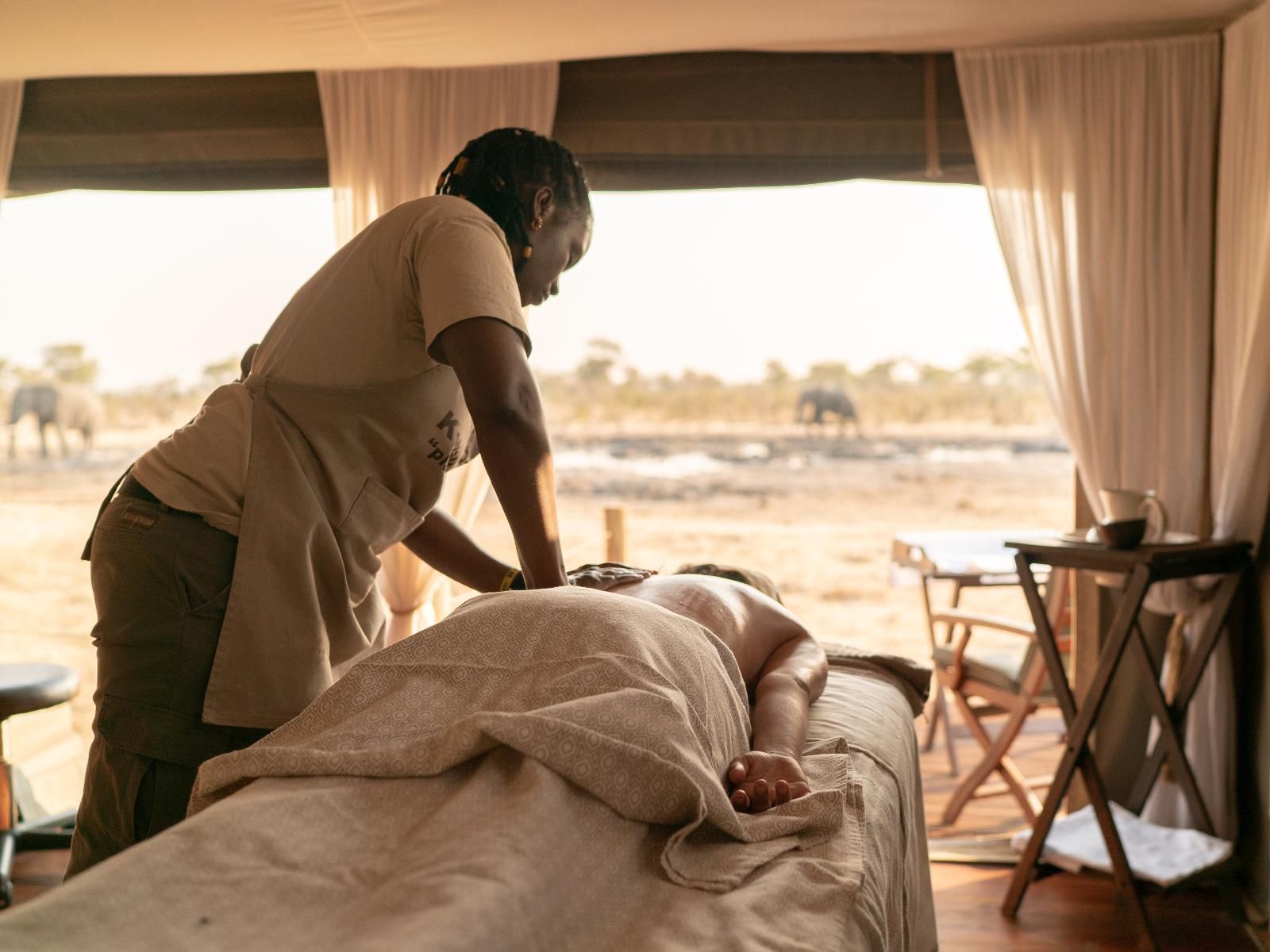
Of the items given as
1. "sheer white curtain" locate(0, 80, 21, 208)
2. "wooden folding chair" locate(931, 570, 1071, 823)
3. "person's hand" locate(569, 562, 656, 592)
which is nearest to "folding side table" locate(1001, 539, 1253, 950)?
"wooden folding chair" locate(931, 570, 1071, 823)

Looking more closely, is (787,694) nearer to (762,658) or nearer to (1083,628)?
(762,658)

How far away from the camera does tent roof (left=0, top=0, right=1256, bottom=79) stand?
9.03 ft

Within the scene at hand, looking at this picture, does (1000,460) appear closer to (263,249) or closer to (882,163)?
(882,163)

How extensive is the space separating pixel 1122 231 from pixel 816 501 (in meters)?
4.14

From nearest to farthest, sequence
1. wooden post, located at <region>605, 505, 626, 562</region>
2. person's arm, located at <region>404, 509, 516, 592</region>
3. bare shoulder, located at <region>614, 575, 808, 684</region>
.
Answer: bare shoulder, located at <region>614, 575, 808, 684</region>, person's arm, located at <region>404, 509, 516, 592</region>, wooden post, located at <region>605, 505, 626, 562</region>

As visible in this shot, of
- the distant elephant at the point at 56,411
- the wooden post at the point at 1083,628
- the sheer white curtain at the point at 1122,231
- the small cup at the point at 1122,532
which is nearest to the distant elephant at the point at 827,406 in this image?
the wooden post at the point at 1083,628

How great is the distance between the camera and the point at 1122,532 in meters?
2.60

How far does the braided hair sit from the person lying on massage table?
0.61m

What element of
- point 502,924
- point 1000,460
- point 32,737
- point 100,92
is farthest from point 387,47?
point 1000,460

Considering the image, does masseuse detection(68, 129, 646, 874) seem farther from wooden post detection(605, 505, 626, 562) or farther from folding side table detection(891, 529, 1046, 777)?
folding side table detection(891, 529, 1046, 777)

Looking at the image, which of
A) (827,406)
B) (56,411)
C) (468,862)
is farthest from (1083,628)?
(56,411)

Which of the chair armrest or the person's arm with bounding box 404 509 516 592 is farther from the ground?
the person's arm with bounding box 404 509 516 592

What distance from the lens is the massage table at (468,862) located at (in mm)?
830

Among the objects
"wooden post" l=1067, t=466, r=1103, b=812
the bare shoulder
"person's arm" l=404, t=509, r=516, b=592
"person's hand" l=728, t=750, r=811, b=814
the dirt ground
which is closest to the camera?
"person's hand" l=728, t=750, r=811, b=814
